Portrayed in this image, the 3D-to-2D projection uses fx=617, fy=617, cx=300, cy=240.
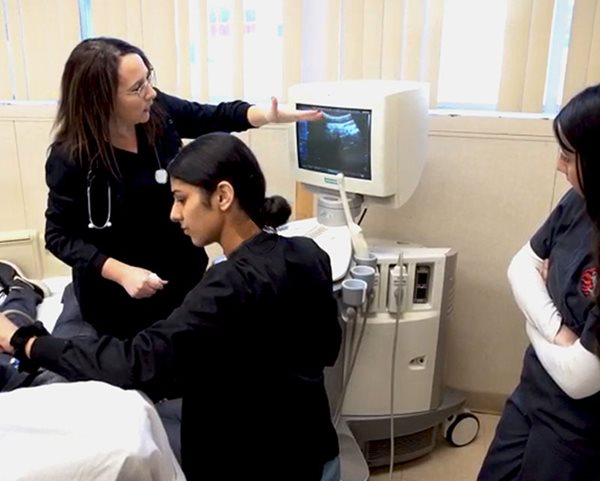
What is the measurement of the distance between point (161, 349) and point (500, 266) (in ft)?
5.21

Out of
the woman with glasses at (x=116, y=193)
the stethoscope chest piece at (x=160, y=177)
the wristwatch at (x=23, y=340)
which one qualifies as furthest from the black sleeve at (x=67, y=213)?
the wristwatch at (x=23, y=340)

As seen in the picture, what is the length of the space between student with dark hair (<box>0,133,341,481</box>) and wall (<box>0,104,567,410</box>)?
1.14 meters

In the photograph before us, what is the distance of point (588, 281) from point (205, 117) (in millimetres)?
1173

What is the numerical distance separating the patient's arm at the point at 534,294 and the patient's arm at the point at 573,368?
1.2 inches

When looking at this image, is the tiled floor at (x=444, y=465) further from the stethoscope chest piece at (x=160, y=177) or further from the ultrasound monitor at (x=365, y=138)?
the stethoscope chest piece at (x=160, y=177)

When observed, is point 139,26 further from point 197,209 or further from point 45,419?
point 45,419

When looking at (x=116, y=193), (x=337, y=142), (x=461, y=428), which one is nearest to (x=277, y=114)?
(x=337, y=142)

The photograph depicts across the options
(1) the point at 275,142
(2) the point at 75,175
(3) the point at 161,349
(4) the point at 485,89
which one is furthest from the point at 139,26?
(3) the point at 161,349

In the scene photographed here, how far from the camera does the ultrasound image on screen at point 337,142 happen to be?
1.77 m

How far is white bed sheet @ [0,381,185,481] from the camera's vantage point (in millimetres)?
848

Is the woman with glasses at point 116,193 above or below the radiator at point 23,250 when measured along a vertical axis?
above

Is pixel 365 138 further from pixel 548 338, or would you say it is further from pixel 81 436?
pixel 81 436

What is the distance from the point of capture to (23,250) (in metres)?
2.63

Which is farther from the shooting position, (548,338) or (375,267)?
(375,267)
